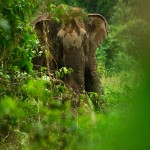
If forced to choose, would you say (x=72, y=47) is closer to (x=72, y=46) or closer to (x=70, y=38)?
(x=72, y=46)

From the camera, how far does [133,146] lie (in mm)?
791

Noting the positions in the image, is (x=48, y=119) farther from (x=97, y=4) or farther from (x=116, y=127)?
(x=97, y=4)

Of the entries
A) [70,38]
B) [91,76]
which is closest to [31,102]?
[70,38]

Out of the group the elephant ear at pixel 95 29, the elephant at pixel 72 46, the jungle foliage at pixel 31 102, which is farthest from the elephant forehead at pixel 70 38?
Result: the jungle foliage at pixel 31 102

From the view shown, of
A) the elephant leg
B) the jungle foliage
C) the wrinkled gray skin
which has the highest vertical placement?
the jungle foliage

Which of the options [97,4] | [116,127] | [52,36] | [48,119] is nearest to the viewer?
[116,127]

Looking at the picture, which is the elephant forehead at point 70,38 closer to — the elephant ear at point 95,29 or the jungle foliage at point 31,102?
the elephant ear at point 95,29

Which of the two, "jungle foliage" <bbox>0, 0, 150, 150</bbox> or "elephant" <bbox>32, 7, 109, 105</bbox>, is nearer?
"jungle foliage" <bbox>0, 0, 150, 150</bbox>

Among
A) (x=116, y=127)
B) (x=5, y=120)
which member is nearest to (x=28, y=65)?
(x=5, y=120)

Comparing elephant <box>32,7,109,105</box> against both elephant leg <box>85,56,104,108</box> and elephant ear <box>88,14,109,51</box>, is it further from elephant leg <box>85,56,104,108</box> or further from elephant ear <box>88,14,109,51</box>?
elephant ear <box>88,14,109,51</box>

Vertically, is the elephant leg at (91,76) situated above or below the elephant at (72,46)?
below

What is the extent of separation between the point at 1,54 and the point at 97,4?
19.9 m

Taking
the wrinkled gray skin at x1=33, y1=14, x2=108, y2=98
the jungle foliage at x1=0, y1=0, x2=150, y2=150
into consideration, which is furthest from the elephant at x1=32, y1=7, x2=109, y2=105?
the jungle foliage at x1=0, y1=0, x2=150, y2=150

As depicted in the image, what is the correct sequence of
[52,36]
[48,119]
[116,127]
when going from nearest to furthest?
[116,127] < [48,119] < [52,36]
